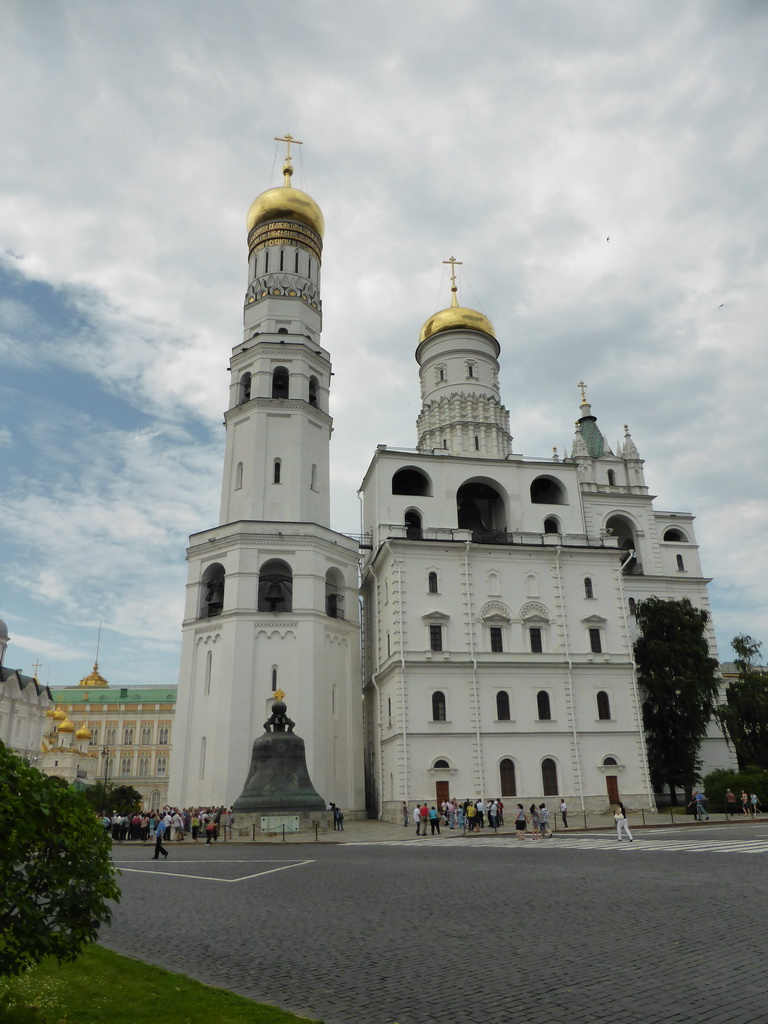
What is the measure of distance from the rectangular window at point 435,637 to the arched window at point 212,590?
11.5 meters

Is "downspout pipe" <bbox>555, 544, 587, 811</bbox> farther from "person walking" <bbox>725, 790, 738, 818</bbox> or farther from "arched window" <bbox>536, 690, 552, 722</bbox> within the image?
"person walking" <bbox>725, 790, 738, 818</bbox>

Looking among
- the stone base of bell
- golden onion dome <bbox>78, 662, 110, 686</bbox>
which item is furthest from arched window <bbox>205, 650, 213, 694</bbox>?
golden onion dome <bbox>78, 662, 110, 686</bbox>

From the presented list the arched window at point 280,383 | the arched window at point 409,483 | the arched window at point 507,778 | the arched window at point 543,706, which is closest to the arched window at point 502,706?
the arched window at point 543,706

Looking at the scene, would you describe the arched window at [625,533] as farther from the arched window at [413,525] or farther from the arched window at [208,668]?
the arched window at [208,668]

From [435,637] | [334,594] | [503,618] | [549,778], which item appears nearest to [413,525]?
[334,594]

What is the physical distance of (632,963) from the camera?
302 inches

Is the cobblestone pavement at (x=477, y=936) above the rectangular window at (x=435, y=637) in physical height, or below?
below

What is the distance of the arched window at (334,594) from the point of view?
4303cm

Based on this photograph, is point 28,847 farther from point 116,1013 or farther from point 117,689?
point 117,689

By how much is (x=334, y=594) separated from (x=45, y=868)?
37608mm

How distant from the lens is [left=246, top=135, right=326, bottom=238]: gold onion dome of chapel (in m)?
50.2

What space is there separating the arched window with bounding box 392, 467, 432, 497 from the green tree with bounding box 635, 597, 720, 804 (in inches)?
Answer: 561

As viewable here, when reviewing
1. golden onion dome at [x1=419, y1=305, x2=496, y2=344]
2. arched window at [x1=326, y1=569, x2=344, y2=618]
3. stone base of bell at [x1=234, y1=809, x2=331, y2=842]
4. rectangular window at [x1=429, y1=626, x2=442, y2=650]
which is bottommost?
stone base of bell at [x1=234, y1=809, x2=331, y2=842]

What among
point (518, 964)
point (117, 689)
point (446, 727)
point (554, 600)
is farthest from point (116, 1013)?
point (117, 689)
